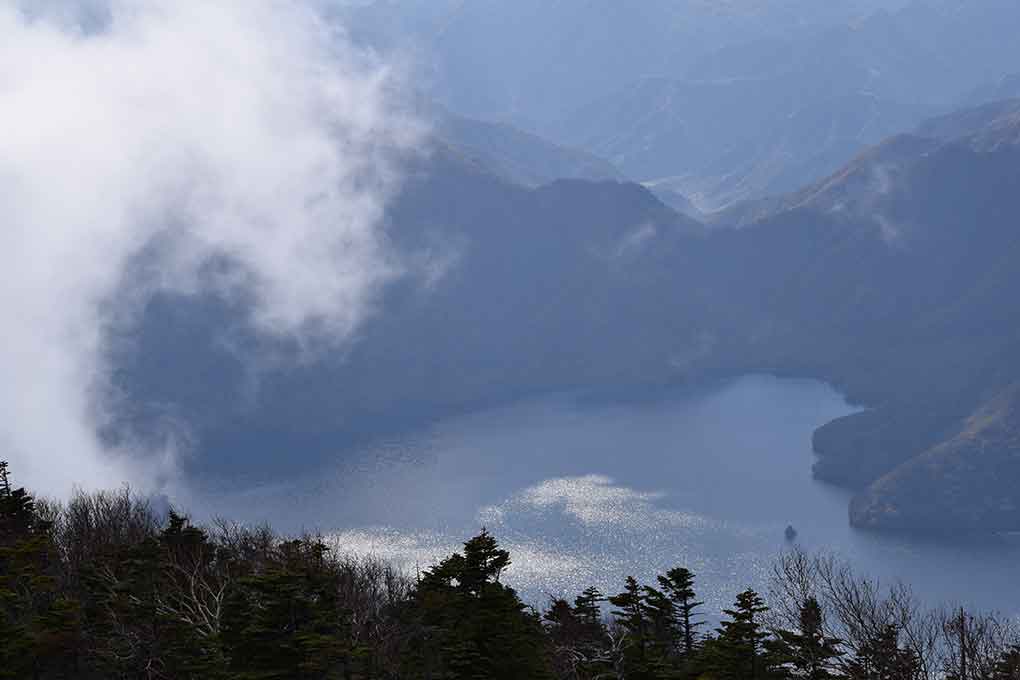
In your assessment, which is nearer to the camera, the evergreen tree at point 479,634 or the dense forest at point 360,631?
the dense forest at point 360,631

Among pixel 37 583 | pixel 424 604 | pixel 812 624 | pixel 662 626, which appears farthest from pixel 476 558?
pixel 37 583

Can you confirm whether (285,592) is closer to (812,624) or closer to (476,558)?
(476,558)

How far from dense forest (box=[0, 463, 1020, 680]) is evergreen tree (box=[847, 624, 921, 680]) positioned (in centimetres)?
11

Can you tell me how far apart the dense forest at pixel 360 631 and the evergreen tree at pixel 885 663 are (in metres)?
0.11

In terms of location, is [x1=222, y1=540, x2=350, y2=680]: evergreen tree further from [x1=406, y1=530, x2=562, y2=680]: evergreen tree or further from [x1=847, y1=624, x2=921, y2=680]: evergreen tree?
[x1=847, y1=624, x2=921, y2=680]: evergreen tree

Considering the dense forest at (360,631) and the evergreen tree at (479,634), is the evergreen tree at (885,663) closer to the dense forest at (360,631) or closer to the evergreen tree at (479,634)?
the dense forest at (360,631)

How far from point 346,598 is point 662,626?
1737 cm

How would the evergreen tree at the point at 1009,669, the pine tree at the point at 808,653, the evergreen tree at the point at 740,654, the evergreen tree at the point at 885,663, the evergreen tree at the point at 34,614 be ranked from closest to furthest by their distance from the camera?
1. the evergreen tree at the point at 885,663
2. the evergreen tree at the point at 1009,669
3. the pine tree at the point at 808,653
4. the evergreen tree at the point at 740,654
5. the evergreen tree at the point at 34,614

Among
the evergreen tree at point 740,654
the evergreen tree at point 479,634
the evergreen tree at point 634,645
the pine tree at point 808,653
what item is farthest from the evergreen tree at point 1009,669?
the evergreen tree at point 479,634

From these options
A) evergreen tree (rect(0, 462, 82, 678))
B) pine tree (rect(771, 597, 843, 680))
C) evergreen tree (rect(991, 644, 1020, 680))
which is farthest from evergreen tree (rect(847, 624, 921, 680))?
evergreen tree (rect(0, 462, 82, 678))

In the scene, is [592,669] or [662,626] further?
[662,626]

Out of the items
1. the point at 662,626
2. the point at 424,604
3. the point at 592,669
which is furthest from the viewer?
the point at 662,626

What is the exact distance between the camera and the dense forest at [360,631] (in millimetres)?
41375

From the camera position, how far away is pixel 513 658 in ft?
146
